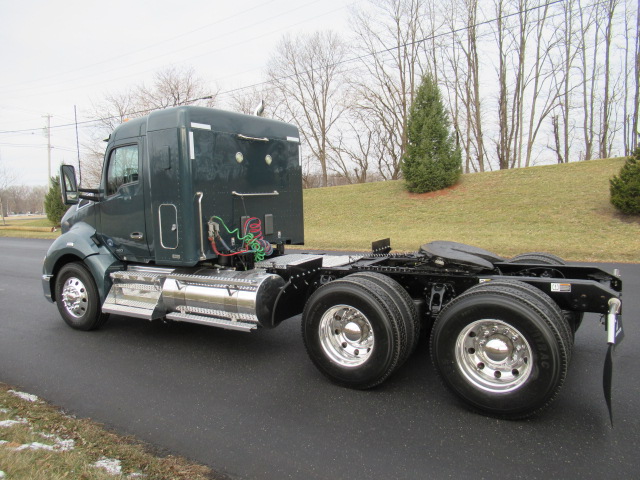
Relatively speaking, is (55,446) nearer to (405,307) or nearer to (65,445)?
(65,445)

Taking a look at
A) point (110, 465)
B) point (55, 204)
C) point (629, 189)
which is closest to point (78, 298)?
point (110, 465)

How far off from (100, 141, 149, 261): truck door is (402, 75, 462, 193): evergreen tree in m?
20.3

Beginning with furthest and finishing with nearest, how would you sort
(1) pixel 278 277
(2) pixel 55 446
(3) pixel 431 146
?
1. (3) pixel 431 146
2. (1) pixel 278 277
3. (2) pixel 55 446

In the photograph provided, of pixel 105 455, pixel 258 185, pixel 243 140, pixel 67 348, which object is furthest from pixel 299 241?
pixel 105 455

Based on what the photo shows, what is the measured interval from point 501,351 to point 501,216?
55.6 feet

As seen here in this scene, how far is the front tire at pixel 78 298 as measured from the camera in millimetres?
5891

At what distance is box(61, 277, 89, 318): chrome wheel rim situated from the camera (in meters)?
5.98

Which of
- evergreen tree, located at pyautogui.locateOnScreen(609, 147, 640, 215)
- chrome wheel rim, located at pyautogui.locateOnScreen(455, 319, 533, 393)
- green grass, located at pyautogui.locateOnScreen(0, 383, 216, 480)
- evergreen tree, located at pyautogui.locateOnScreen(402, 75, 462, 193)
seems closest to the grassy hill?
evergreen tree, located at pyautogui.locateOnScreen(609, 147, 640, 215)

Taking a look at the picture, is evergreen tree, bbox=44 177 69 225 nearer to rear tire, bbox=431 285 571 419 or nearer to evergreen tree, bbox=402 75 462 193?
evergreen tree, bbox=402 75 462 193

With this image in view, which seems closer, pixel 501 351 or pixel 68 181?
pixel 501 351

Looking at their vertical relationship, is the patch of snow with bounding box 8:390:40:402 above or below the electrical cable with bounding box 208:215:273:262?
below

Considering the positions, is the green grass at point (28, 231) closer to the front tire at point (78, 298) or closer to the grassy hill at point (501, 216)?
the grassy hill at point (501, 216)

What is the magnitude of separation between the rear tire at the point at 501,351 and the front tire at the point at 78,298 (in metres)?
4.49

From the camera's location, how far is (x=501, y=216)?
19.1 meters
